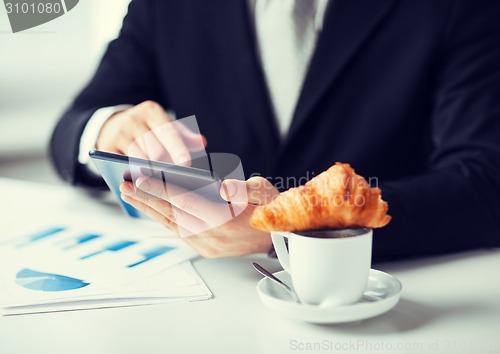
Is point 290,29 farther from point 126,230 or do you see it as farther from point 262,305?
point 262,305

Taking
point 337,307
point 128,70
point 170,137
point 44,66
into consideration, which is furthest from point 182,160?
point 44,66

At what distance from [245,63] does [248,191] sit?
20.2 inches

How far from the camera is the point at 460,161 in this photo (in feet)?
3.19

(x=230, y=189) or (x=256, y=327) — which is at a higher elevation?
(x=230, y=189)

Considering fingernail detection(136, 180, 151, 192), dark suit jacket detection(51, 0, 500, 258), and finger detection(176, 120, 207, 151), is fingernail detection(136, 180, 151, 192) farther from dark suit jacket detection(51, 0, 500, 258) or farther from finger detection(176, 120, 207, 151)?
dark suit jacket detection(51, 0, 500, 258)

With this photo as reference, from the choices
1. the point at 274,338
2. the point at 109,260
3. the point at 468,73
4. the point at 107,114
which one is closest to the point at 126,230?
the point at 109,260

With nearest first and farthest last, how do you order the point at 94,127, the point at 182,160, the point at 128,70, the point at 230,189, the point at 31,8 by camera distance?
the point at 230,189, the point at 182,160, the point at 94,127, the point at 128,70, the point at 31,8

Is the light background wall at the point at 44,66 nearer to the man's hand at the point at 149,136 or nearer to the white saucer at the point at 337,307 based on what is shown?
the man's hand at the point at 149,136

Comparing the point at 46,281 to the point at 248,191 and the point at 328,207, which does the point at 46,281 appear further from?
the point at 328,207

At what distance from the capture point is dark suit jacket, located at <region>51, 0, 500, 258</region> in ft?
3.44

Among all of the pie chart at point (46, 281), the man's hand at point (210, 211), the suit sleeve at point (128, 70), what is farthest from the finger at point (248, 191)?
the suit sleeve at point (128, 70)

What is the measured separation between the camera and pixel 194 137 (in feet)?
3.22

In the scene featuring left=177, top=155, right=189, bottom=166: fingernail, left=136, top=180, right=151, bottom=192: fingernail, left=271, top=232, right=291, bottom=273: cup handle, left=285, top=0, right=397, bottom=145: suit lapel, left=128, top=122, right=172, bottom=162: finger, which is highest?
left=285, top=0, right=397, bottom=145: suit lapel

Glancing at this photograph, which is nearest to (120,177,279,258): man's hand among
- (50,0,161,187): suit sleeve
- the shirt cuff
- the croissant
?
the croissant
